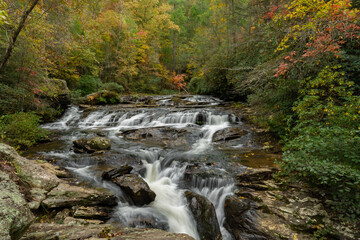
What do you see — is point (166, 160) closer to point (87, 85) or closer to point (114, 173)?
point (114, 173)

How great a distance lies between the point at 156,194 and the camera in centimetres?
472

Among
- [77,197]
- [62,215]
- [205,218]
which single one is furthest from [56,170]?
[205,218]

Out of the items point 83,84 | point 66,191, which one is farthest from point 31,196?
point 83,84

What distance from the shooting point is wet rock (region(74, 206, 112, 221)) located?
3.38 meters

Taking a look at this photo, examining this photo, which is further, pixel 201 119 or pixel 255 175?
pixel 201 119

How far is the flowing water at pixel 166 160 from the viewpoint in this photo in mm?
4062

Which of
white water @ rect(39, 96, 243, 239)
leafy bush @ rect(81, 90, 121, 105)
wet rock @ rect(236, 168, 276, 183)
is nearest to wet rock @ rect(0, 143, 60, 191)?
white water @ rect(39, 96, 243, 239)

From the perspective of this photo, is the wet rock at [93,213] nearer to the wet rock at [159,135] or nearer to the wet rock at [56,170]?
the wet rock at [56,170]

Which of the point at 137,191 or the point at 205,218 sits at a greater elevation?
the point at 137,191

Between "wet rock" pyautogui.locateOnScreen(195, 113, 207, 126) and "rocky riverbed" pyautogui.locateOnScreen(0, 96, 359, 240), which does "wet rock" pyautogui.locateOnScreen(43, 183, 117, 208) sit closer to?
"rocky riverbed" pyautogui.locateOnScreen(0, 96, 359, 240)

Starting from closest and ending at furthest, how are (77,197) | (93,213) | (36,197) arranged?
(36,197), (93,213), (77,197)

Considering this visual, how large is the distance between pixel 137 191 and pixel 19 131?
5.68m

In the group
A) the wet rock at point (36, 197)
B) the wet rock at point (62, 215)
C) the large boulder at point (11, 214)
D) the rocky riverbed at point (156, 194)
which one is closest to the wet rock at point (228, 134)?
the rocky riverbed at point (156, 194)

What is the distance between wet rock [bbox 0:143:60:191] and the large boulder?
111 centimetres
